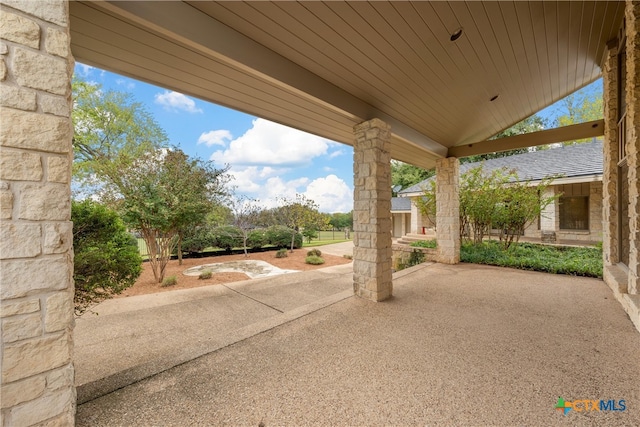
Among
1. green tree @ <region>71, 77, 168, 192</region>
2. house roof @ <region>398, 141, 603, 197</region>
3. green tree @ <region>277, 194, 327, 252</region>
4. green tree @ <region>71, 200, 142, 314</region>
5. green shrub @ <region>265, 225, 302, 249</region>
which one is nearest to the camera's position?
green tree @ <region>71, 200, 142, 314</region>

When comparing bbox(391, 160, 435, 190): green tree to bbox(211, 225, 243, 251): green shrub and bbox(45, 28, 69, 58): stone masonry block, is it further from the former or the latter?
bbox(45, 28, 69, 58): stone masonry block

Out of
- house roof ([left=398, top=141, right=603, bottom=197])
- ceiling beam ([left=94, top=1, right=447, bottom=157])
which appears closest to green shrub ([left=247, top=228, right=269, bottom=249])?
house roof ([left=398, top=141, right=603, bottom=197])

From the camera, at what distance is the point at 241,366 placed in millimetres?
2266

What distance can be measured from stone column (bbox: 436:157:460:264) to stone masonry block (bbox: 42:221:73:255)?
23.4ft

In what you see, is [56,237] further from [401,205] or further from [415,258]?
[401,205]

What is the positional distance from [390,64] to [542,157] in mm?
12003

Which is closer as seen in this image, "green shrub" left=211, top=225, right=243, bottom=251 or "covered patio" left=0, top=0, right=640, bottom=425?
"covered patio" left=0, top=0, right=640, bottom=425

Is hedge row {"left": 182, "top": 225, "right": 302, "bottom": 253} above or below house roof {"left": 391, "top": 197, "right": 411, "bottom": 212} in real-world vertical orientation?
below

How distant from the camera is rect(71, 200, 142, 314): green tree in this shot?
2.86 m

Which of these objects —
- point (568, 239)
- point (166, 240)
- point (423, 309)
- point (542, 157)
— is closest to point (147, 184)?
point (166, 240)

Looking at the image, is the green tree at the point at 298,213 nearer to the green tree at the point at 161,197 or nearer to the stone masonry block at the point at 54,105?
the green tree at the point at 161,197

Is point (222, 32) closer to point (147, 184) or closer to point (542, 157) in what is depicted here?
point (147, 184)

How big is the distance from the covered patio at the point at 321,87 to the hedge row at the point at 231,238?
24.0 feet

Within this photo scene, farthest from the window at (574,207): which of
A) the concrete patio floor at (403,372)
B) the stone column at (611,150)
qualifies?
the concrete patio floor at (403,372)
